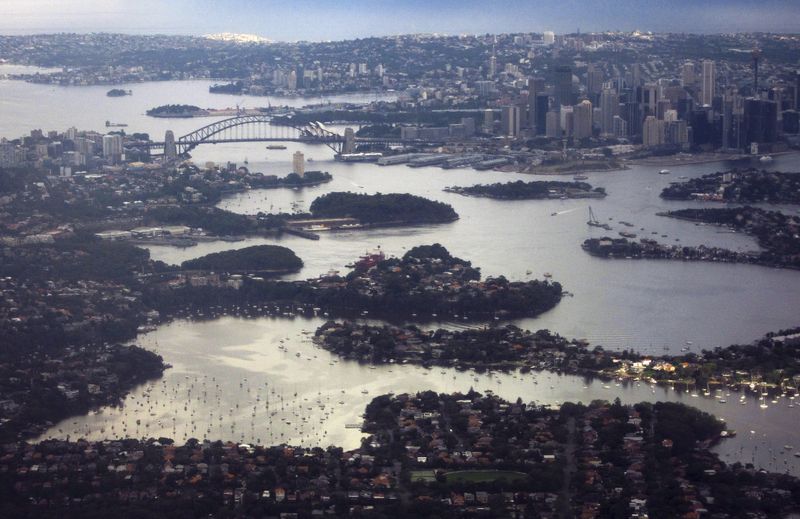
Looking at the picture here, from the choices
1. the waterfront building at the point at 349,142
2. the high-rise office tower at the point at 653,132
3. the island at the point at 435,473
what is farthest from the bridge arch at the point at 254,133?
the island at the point at 435,473

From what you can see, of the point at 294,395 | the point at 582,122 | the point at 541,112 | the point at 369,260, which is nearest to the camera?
the point at 294,395

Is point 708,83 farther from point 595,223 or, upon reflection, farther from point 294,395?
point 294,395

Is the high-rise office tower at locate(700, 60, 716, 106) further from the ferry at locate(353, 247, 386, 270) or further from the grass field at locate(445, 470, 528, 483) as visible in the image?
the grass field at locate(445, 470, 528, 483)

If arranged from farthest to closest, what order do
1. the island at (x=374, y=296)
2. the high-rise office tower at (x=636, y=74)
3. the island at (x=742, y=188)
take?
the high-rise office tower at (x=636, y=74) < the island at (x=742, y=188) < the island at (x=374, y=296)

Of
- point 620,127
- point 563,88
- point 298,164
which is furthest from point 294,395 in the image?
point 563,88

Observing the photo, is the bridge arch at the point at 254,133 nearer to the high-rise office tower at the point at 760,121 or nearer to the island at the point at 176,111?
the island at the point at 176,111

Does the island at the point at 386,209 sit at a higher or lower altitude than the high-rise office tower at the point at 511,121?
lower

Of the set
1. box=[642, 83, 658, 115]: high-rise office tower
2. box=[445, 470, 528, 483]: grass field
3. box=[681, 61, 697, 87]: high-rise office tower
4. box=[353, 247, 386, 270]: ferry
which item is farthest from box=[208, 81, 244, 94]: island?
box=[445, 470, 528, 483]: grass field

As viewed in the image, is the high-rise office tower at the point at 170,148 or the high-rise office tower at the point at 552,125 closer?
the high-rise office tower at the point at 170,148
